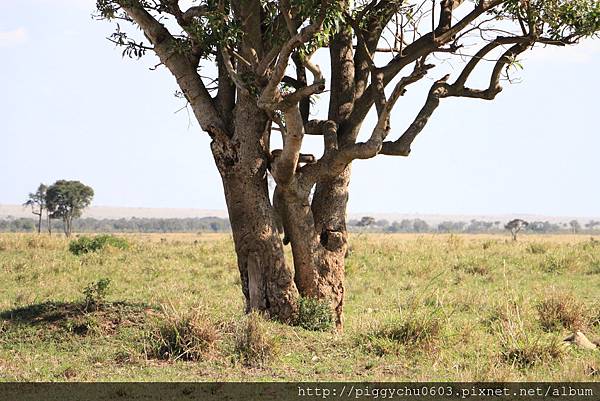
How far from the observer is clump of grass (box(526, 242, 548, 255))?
92.5ft

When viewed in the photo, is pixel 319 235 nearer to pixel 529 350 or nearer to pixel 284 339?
pixel 284 339

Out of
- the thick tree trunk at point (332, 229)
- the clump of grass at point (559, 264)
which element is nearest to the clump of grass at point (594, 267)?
the clump of grass at point (559, 264)

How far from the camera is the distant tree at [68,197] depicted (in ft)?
260

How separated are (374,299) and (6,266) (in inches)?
434

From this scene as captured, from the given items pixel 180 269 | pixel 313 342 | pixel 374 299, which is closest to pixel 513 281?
pixel 374 299

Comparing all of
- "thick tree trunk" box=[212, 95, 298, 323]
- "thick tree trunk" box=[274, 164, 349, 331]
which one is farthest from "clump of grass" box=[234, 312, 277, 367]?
"thick tree trunk" box=[274, 164, 349, 331]

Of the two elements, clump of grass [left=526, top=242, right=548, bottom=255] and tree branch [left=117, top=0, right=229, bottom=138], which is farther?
clump of grass [left=526, top=242, right=548, bottom=255]

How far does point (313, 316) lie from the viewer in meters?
13.0

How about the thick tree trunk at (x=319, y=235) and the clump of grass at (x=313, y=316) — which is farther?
the thick tree trunk at (x=319, y=235)

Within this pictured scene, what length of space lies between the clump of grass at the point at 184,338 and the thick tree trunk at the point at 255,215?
6.58ft

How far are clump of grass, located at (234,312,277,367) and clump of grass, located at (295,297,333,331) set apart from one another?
1.90 meters

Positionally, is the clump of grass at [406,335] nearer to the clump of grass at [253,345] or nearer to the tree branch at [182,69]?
the clump of grass at [253,345]

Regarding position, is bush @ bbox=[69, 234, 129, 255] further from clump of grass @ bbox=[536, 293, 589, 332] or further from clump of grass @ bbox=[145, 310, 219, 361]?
clump of grass @ bbox=[536, 293, 589, 332]

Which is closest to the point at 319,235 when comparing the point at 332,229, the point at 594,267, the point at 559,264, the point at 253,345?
the point at 332,229
